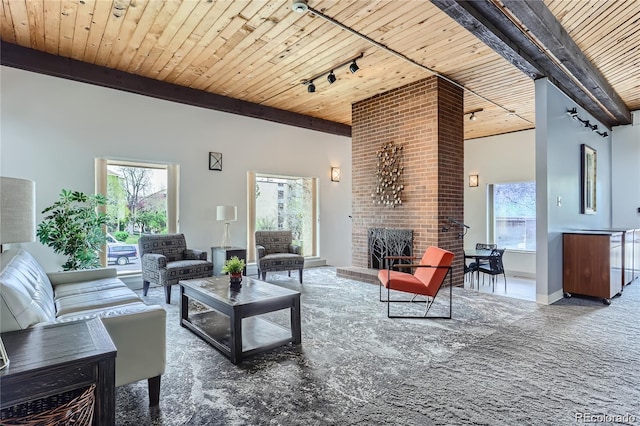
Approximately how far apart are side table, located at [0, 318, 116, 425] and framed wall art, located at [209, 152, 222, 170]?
14.2 ft

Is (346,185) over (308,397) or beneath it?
over

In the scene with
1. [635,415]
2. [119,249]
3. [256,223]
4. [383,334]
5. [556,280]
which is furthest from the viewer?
[256,223]

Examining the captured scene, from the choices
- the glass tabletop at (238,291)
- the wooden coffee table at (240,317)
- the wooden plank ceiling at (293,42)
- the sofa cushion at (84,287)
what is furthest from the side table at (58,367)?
the wooden plank ceiling at (293,42)

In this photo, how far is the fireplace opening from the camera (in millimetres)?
5220

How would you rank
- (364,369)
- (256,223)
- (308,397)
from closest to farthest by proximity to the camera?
(308,397), (364,369), (256,223)

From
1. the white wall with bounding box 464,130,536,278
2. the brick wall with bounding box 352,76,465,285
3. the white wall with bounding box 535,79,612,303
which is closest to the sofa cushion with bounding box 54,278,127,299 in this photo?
the brick wall with bounding box 352,76,465,285

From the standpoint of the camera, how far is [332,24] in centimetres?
352

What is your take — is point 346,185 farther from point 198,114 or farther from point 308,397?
point 308,397

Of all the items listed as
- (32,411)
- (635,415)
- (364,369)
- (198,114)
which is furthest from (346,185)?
(32,411)

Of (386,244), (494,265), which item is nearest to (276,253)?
(386,244)

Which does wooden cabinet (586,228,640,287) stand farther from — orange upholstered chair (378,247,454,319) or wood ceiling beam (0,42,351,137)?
wood ceiling beam (0,42,351,137)

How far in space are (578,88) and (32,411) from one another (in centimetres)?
617

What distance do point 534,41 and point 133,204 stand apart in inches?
216

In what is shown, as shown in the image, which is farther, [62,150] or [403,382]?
[62,150]
